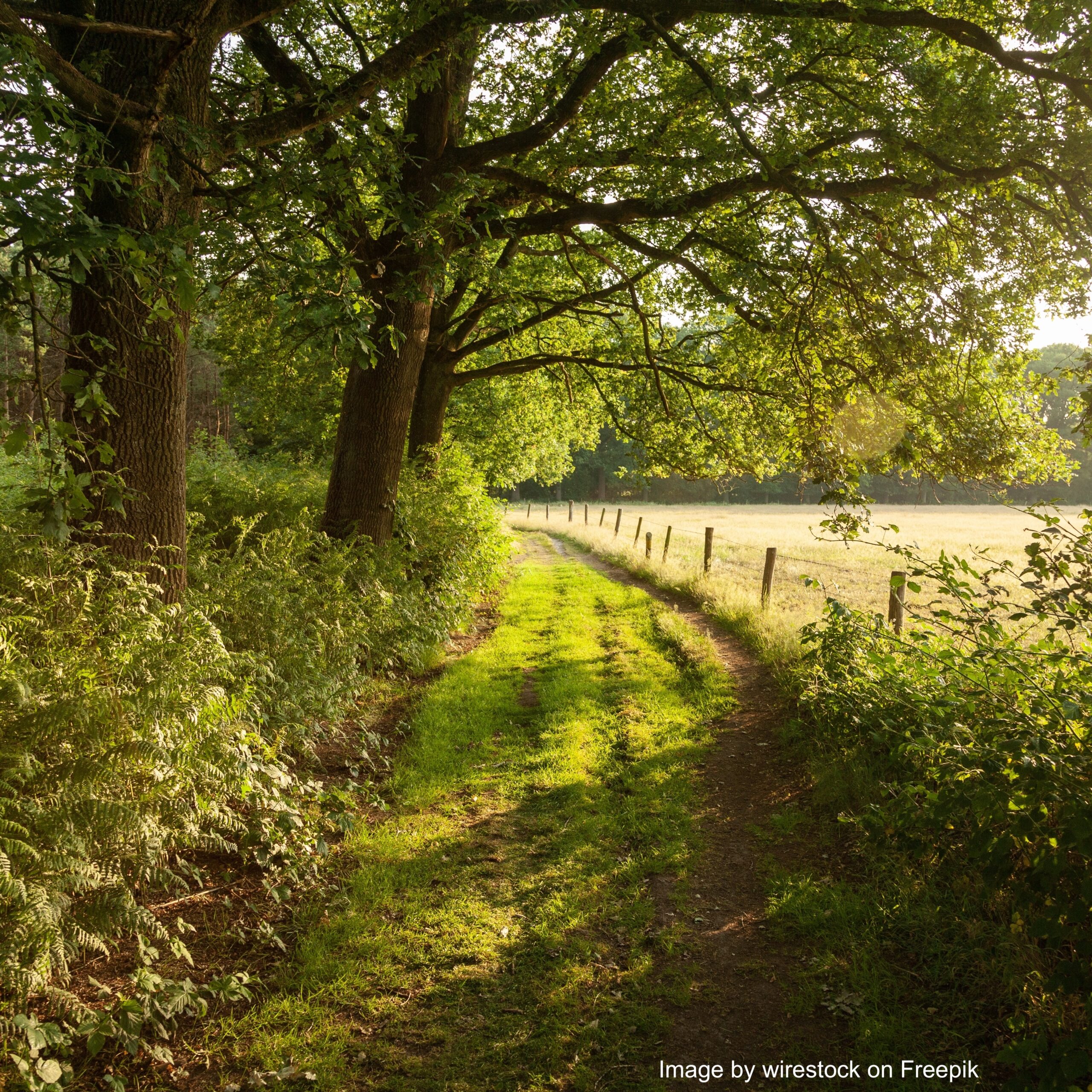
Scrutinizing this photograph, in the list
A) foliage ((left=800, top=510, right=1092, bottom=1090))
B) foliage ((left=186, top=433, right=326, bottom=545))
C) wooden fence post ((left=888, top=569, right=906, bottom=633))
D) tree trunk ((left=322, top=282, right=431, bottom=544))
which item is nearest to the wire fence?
wooden fence post ((left=888, top=569, right=906, bottom=633))

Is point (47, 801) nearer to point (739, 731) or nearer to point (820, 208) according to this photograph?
point (739, 731)

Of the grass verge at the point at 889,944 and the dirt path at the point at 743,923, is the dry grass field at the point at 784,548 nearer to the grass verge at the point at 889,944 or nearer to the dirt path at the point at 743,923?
the dirt path at the point at 743,923

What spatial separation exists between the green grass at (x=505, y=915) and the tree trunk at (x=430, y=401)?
6.77 meters

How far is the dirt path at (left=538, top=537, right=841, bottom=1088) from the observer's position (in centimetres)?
378

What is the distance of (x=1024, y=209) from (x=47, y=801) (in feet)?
33.2

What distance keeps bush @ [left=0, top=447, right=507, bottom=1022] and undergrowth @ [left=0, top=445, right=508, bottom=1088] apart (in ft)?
0.04

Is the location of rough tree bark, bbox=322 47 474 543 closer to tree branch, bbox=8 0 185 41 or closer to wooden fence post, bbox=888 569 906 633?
tree branch, bbox=8 0 185 41

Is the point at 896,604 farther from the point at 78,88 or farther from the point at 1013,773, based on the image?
the point at 78,88

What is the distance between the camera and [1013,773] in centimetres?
380

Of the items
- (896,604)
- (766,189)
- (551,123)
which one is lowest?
(896,604)

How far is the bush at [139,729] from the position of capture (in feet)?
10.6

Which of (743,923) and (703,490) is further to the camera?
(703,490)

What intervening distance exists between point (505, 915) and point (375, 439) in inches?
276

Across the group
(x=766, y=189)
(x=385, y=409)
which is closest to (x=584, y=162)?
(x=766, y=189)
